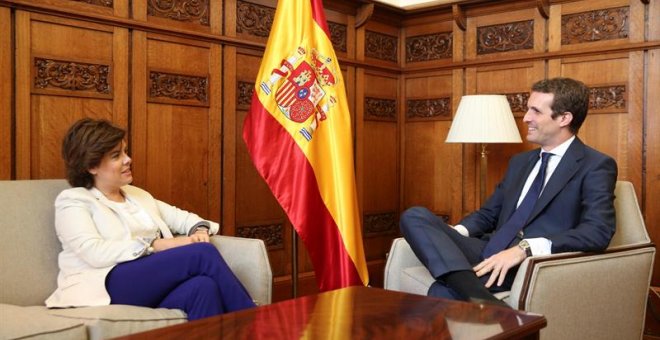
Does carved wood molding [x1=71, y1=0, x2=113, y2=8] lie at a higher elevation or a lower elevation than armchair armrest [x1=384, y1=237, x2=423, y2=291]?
higher

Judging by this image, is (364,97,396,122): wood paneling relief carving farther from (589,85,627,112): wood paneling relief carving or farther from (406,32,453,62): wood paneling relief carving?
(589,85,627,112): wood paneling relief carving

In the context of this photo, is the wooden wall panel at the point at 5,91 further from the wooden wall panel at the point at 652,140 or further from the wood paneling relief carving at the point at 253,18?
the wooden wall panel at the point at 652,140

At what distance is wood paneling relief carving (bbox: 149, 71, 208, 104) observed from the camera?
3.23 metres

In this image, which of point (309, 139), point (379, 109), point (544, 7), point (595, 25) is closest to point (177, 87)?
point (309, 139)

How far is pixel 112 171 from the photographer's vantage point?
2.38 m

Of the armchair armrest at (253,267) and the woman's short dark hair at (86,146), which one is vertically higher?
the woman's short dark hair at (86,146)

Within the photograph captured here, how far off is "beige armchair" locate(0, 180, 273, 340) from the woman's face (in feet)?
0.50

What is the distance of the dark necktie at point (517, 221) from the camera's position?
2.52 metres

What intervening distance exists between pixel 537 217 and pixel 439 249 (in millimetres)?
437

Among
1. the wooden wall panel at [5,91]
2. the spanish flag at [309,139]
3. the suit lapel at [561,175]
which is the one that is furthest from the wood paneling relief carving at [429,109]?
the wooden wall panel at [5,91]

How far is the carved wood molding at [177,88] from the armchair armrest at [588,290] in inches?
75.9

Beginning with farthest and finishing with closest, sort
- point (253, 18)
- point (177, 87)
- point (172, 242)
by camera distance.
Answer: point (253, 18) → point (177, 87) → point (172, 242)

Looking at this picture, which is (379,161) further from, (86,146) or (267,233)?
(86,146)

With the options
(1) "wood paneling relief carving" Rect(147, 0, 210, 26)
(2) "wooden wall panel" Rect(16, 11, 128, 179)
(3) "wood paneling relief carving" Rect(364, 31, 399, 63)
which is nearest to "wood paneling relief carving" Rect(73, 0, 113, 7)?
(2) "wooden wall panel" Rect(16, 11, 128, 179)
